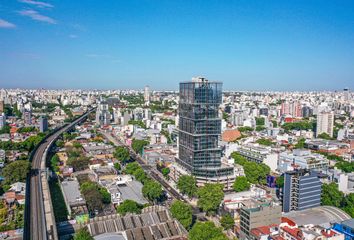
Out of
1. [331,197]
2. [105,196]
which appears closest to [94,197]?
[105,196]

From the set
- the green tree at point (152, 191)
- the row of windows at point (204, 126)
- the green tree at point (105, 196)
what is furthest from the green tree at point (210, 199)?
the green tree at point (105, 196)

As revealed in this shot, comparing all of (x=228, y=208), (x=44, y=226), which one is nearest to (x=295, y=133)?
(x=228, y=208)

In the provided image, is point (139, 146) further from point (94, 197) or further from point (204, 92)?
point (94, 197)

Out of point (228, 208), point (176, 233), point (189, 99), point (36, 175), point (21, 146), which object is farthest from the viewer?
point (21, 146)

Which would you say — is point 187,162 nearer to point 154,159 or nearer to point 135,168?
point 135,168

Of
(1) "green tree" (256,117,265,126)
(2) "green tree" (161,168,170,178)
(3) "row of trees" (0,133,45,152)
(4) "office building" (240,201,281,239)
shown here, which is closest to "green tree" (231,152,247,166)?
(2) "green tree" (161,168,170,178)

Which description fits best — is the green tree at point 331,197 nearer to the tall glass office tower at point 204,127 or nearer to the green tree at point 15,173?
the tall glass office tower at point 204,127
